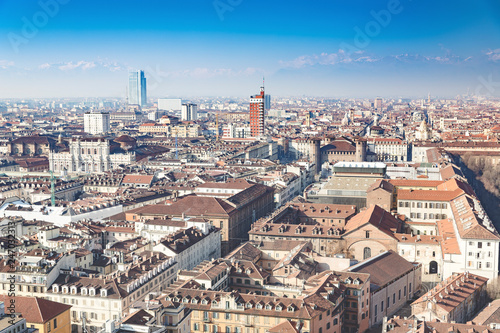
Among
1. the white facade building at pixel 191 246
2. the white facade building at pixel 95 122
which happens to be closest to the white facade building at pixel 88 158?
the white facade building at pixel 191 246

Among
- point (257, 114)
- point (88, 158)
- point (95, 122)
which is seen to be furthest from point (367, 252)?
point (95, 122)

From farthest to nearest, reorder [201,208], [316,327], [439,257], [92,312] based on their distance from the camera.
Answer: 1. [201,208]
2. [439,257]
3. [92,312]
4. [316,327]

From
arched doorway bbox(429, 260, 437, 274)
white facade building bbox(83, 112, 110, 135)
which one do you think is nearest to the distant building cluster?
arched doorway bbox(429, 260, 437, 274)

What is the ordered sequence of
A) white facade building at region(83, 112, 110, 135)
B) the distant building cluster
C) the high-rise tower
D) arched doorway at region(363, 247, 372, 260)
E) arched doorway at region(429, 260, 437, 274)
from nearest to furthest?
the distant building cluster, arched doorway at region(429, 260, 437, 274), arched doorway at region(363, 247, 372, 260), the high-rise tower, white facade building at region(83, 112, 110, 135)

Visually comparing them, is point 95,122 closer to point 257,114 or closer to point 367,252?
point 257,114

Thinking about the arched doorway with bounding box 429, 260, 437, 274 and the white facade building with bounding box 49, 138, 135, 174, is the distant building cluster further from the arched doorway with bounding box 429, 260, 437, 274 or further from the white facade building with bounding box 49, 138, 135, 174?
the white facade building with bounding box 49, 138, 135, 174

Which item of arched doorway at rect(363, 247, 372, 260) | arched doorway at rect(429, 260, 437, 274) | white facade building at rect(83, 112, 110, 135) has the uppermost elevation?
white facade building at rect(83, 112, 110, 135)

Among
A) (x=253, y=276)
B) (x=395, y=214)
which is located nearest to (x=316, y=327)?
(x=253, y=276)

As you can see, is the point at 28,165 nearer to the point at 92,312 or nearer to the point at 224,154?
the point at 224,154
